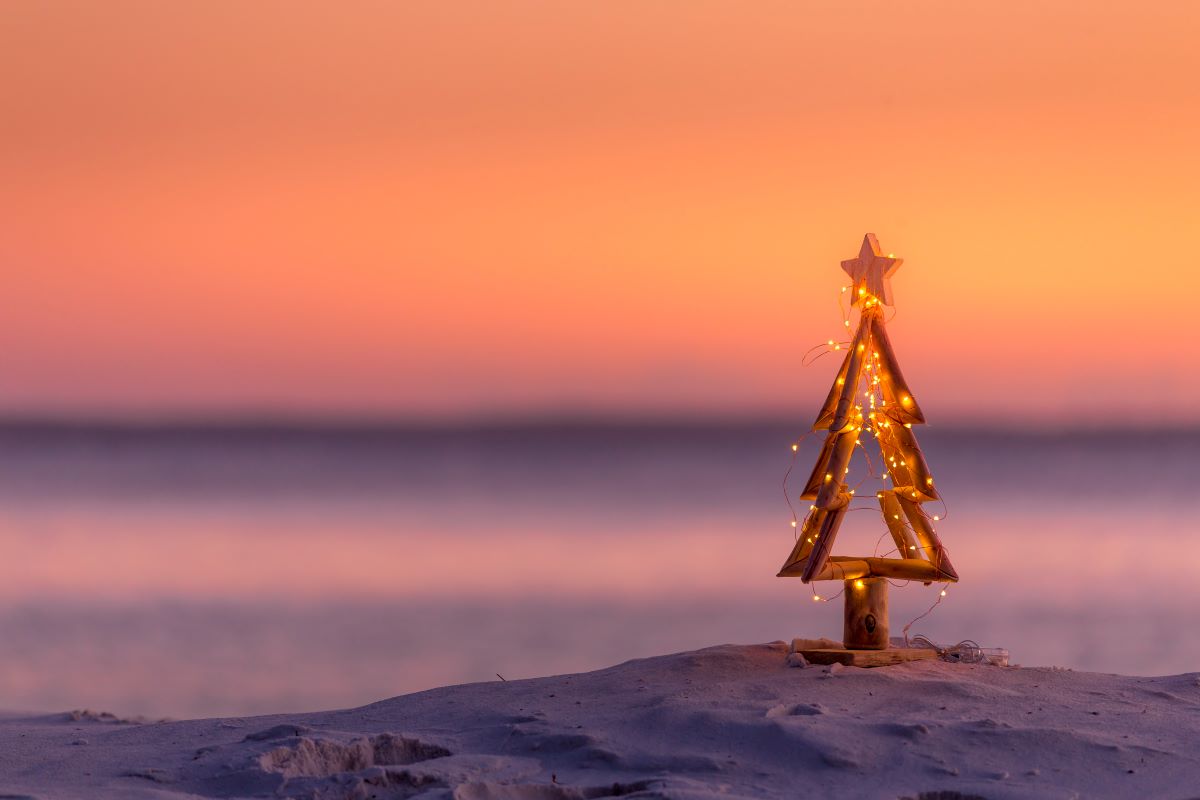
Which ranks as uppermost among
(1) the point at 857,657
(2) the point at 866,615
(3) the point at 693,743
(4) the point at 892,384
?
(4) the point at 892,384

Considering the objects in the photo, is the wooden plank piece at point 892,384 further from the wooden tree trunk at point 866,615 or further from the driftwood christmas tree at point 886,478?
the wooden tree trunk at point 866,615

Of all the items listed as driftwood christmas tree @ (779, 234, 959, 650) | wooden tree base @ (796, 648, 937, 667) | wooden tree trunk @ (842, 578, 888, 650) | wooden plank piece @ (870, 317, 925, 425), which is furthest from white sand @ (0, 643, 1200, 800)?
wooden plank piece @ (870, 317, 925, 425)

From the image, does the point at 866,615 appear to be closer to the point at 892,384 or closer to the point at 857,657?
the point at 857,657

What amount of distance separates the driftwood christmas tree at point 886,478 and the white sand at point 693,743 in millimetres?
424

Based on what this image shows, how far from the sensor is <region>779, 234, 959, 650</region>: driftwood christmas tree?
5.90 m

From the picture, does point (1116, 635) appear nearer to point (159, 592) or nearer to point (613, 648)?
point (613, 648)

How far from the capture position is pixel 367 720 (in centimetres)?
528

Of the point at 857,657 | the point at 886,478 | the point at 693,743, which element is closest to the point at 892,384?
the point at 886,478

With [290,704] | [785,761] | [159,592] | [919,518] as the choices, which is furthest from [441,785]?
[159,592]

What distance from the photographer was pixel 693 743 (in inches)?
178

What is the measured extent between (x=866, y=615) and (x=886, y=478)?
684 mm

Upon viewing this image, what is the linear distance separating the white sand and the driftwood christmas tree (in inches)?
16.7

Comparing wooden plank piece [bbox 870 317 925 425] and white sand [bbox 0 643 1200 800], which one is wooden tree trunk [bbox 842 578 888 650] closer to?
white sand [bbox 0 643 1200 800]

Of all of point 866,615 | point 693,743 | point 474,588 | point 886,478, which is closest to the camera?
point 693,743
